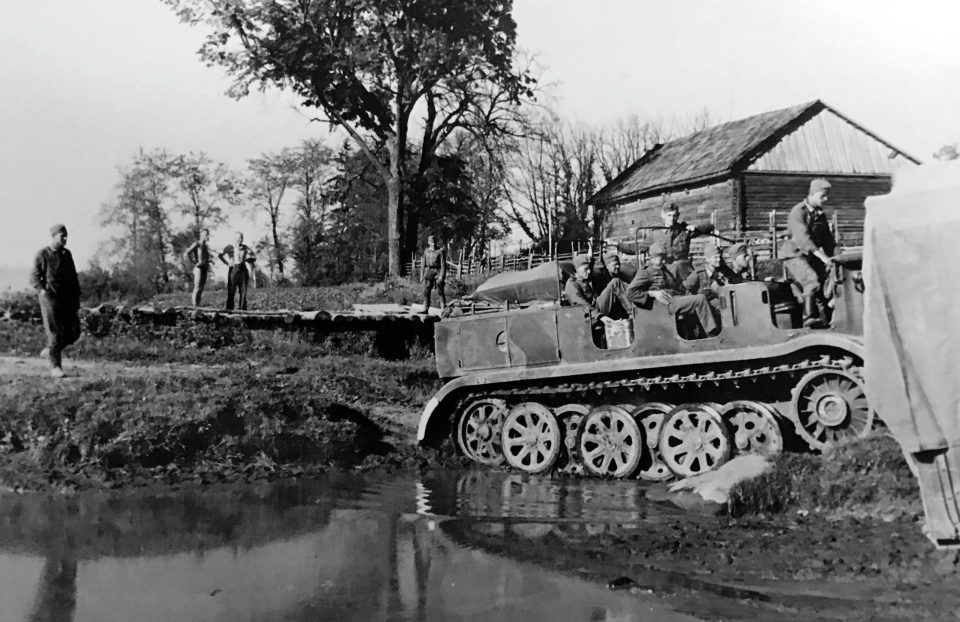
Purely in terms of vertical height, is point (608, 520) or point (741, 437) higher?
point (741, 437)

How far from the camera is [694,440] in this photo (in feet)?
20.0

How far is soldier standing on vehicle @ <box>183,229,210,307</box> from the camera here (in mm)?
7426

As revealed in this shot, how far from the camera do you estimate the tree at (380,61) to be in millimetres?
7293

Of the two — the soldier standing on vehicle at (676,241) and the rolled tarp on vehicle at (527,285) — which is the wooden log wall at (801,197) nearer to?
the soldier standing on vehicle at (676,241)

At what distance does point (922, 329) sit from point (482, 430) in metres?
4.05

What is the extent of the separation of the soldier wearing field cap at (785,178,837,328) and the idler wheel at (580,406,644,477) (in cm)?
143

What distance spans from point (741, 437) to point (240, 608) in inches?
139

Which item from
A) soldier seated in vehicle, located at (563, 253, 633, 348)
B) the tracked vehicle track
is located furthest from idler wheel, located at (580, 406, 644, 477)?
soldier seated in vehicle, located at (563, 253, 633, 348)

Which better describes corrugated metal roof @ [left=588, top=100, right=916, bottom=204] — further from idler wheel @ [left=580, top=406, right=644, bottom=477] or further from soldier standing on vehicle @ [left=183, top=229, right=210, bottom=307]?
soldier standing on vehicle @ [left=183, top=229, right=210, bottom=307]

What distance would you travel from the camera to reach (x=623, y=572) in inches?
159

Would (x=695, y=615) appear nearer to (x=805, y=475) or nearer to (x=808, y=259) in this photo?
(x=805, y=475)

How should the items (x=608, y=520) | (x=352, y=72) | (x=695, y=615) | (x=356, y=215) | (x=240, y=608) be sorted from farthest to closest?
1. (x=356, y=215)
2. (x=352, y=72)
3. (x=608, y=520)
4. (x=240, y=608)
5. (x=695, y=615)

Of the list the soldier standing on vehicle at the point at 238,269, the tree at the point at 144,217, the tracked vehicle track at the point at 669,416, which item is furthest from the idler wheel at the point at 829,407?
the tree at the point at 144,217

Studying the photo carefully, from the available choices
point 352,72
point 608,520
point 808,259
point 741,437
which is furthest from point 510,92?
point 608,520
